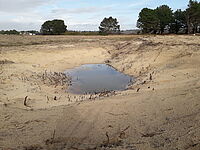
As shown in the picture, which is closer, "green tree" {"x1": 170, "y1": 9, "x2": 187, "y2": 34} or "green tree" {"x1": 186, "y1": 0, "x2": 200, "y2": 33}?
"green tree" {"x1": 186, "y1": 0, "x2": 200, "y2": 33}

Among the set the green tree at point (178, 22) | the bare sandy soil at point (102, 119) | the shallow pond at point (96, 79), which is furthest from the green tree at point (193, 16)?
the bare sandy soil at point (102, 119)

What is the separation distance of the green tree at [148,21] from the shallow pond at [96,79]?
3043 centimetres

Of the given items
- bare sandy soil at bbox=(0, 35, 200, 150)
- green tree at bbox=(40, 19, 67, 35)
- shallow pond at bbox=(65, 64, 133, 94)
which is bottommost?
shallow pond at bbox=(65, 64, 133, 94)

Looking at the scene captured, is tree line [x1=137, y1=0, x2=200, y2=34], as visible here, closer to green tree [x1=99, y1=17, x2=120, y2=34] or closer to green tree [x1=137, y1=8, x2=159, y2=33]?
green tree [x1=137, y1=8, x2=159, y2=33]

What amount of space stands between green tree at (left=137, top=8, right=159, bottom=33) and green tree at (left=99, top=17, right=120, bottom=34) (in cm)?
1174

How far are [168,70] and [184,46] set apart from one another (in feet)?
18.0

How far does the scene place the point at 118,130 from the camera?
24.9 feet

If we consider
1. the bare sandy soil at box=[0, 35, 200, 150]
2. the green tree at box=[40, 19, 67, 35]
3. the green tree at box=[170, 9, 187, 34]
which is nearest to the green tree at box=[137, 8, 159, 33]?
the green tree at box=[170, 9, 187, 34]

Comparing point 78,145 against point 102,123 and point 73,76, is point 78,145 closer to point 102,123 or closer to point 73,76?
point 102,123

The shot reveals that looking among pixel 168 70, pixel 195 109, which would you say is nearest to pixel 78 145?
pixel 195 109

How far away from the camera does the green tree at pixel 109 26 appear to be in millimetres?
68562

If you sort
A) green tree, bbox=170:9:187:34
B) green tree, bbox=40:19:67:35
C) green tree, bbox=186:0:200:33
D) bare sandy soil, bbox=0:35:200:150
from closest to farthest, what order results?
bare sandy soil, bbox=0:35:200:150 < green tree, bbox=186:0:200:33 < green tree, bbox=170:9:187:34 < green tree, bbox=40:19:67:35

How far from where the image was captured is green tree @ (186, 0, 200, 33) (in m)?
49.1

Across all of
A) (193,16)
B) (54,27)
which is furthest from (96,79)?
(54,27)
